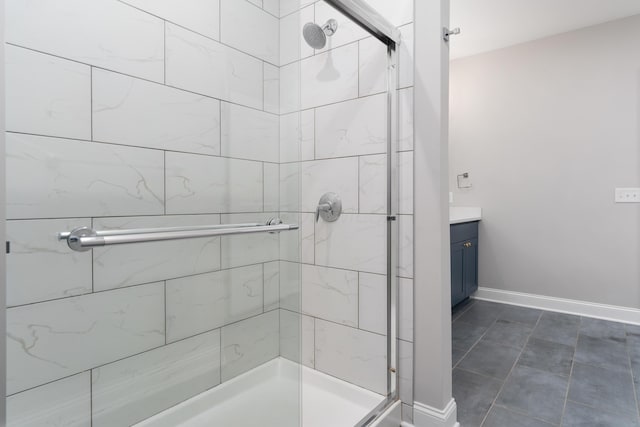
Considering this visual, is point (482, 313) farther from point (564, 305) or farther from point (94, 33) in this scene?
point (94, 33)

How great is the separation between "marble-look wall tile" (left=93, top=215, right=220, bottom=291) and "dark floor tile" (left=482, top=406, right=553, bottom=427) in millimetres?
1418

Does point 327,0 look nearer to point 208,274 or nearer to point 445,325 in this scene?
point 208,274

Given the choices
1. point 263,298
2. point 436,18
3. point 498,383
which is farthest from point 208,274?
point 498,383

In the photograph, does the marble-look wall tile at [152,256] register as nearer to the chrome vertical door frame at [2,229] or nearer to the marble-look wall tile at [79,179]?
the marble-look wall tile at [79,179]

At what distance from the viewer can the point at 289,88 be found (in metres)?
1.25

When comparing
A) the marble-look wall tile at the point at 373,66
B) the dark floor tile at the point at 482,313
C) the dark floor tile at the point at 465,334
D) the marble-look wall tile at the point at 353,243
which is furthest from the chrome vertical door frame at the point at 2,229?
the dark floor tile at the point at 482,313

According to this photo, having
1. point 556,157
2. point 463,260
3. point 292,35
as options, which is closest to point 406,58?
point 292,35

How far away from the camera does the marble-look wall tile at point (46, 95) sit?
2.64 ft

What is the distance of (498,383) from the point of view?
188cm

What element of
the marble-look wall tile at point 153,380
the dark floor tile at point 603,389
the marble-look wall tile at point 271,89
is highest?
the marble-look wall tile at point 271,89

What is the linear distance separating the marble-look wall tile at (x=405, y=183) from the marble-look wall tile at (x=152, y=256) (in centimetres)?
78

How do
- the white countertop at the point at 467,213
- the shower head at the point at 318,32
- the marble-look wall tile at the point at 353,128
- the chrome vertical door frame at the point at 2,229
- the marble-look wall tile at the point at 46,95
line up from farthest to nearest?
1. the white countertop at the point at 467,213
2. the marble-look wall tile at the point at 353,128
3. the shower head at the point at 318,32
4. the marble-look wall tile at the point at 46,95
5. the chrome vertical door frame at the point at 2,229

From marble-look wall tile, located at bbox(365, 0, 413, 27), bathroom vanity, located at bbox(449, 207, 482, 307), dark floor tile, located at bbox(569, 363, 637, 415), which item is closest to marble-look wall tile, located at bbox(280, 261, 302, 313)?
marble-look wall tile, located at bbox(365, 0, 413, 27)

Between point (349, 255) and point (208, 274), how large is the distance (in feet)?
2.14
